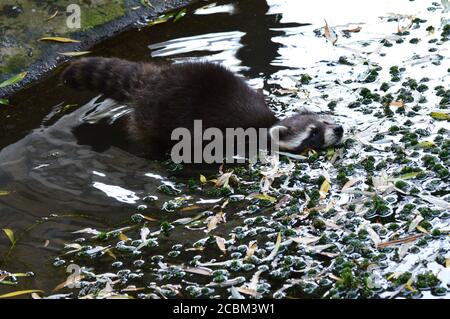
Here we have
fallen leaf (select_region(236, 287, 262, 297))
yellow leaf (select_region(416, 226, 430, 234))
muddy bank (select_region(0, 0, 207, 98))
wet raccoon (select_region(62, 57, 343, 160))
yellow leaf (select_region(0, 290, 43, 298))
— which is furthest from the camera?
muddy bank (select_region(0, 0, 207, 98))

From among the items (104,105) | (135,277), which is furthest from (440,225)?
(104,105)

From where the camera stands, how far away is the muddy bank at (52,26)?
8.18m

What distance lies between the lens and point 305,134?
6.84 metres

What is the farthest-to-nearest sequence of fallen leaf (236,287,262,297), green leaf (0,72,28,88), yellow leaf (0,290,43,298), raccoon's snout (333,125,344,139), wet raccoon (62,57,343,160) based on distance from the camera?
green leaf (0,72,28,88) → wet raccoon (62,57,343,160) → raccoon's snout (333,125,344,139) → yellow leaf (0,290,43,298) → fallen leaf (236,287,262,297)

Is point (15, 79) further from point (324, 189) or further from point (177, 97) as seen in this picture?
point (324, 189)

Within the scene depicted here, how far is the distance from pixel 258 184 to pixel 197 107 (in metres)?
1.03

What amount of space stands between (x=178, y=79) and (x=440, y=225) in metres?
2.69

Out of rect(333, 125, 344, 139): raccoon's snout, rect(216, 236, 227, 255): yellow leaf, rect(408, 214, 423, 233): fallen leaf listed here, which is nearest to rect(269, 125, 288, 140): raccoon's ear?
rect(333, 125, 344, 139): raccoon's snout

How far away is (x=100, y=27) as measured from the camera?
8.94 m

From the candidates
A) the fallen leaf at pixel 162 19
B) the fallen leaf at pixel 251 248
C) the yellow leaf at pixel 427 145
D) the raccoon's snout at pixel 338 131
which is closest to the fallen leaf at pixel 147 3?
the fallen leaf at pixel 162 19

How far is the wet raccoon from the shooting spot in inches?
271

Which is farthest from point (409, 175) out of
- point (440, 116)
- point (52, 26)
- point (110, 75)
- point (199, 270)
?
point (52, 26)

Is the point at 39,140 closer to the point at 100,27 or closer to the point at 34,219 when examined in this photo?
the point at 34,219

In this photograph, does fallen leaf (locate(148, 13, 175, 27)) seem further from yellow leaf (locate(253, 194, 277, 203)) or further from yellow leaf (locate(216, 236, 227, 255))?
yellow leaf (locate(216, 236, 227, 255))
